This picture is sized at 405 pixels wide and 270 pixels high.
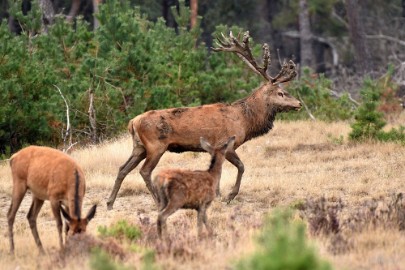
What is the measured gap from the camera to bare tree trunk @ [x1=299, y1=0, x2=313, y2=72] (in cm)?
3928

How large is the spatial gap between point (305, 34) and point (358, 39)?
14.9ft

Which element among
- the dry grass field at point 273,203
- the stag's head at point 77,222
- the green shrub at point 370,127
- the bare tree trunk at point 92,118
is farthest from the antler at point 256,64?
the stag's head at point 77,222

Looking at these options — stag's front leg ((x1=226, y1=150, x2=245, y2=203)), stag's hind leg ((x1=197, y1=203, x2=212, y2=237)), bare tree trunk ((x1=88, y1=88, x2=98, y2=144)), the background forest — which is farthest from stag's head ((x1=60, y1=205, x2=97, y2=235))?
bare tree trunk ((x1=88, y1=88, x2=98, y2=144))

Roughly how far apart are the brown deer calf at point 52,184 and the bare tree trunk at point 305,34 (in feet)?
97.7

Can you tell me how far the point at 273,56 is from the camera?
44156 millimetres

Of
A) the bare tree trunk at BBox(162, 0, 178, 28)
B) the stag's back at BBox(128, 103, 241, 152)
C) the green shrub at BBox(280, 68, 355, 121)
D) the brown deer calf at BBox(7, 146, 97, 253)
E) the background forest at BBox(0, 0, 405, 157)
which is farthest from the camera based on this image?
the bare tree trunk at BBox(162, 0, 178, 28)

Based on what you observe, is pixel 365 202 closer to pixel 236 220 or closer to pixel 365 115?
pixel 236 220

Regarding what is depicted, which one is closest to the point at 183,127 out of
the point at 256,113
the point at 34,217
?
the point at 256,113

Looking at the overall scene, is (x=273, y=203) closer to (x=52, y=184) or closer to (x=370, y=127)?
(x=52, y=184)

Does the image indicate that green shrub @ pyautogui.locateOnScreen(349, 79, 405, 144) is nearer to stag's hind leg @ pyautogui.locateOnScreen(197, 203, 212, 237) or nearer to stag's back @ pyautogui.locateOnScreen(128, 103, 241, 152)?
stag's back @ pyautogui.locateOnScreen(128, 103, 241, 152)

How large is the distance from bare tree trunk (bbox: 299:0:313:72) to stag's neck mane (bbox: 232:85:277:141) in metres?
25.1

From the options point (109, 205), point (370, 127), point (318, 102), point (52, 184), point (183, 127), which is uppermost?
point (52, 184)

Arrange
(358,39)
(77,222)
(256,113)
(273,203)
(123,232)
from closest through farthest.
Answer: (77,222)
(123,232)
(273,203)
(256,113)
(358,39)

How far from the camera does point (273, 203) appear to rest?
529 inches
